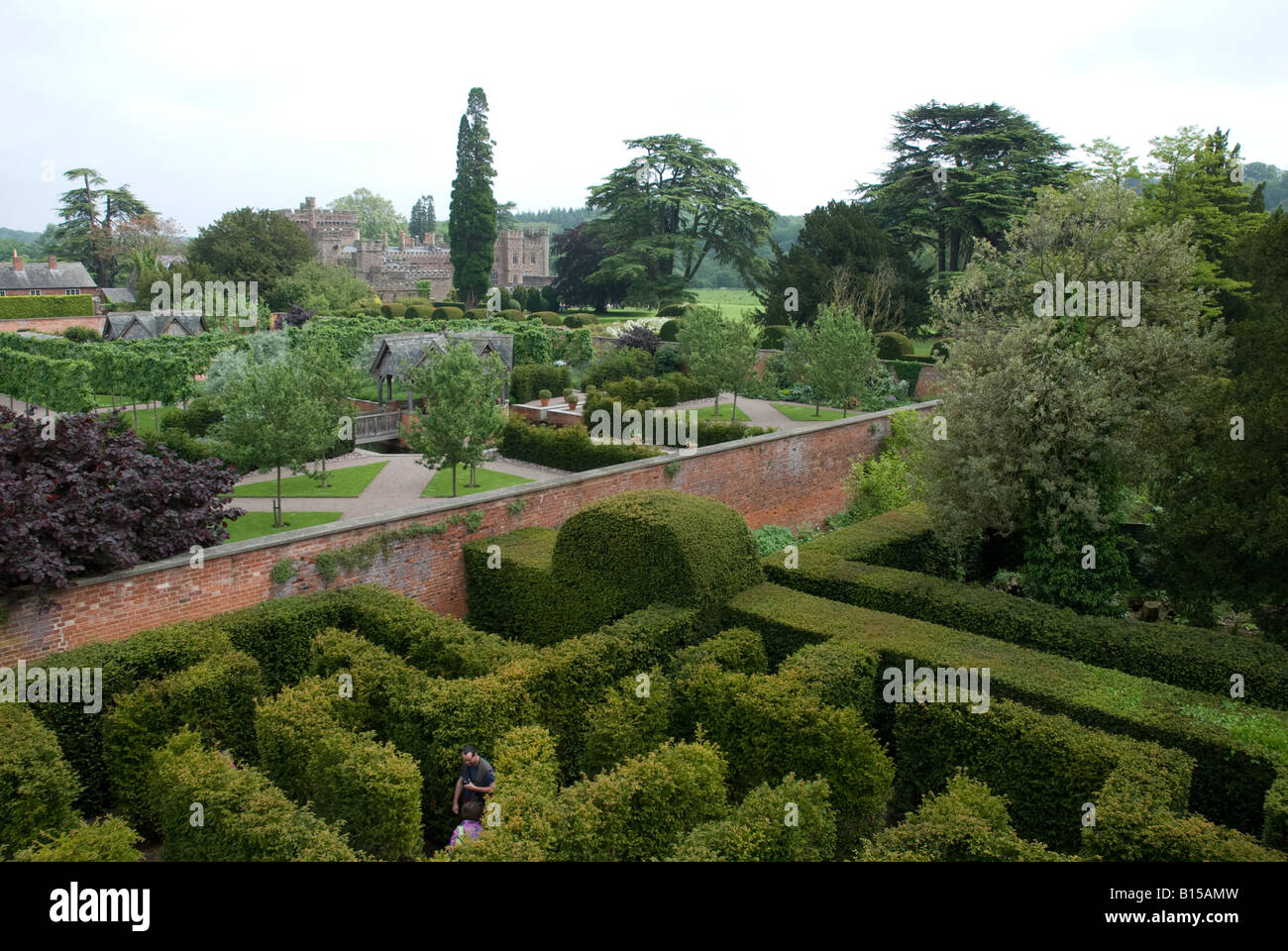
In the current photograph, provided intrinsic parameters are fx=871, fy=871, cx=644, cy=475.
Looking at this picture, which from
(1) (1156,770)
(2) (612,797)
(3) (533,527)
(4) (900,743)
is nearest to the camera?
(2) (612,797)

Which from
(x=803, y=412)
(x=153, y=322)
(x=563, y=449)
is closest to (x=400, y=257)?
(x=153, y=322)

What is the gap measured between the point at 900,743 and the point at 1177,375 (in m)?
8.42

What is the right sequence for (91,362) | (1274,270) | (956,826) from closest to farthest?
(956,826), (1274,270), (91,362)

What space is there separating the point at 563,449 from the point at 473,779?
1727 centimetres

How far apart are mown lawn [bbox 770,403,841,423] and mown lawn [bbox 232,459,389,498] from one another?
49.3 ft

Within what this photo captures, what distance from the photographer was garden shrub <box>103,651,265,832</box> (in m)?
9.18

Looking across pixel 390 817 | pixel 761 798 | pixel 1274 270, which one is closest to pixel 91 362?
pixel 390 817

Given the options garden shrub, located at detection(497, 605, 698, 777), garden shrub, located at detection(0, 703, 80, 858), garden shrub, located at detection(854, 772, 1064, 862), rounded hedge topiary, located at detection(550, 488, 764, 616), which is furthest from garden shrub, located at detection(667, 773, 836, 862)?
garden shrub, located at detection(0, 703, 80, 858)

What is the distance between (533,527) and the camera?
1527 centimetres

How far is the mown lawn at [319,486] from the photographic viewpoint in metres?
22.2

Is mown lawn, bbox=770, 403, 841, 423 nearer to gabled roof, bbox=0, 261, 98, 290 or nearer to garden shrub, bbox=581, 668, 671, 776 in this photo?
garden shrub, bbox=581, 668, 671, 776

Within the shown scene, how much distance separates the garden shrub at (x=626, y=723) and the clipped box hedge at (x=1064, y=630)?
436 centimetres

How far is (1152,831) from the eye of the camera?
7.22 meters
